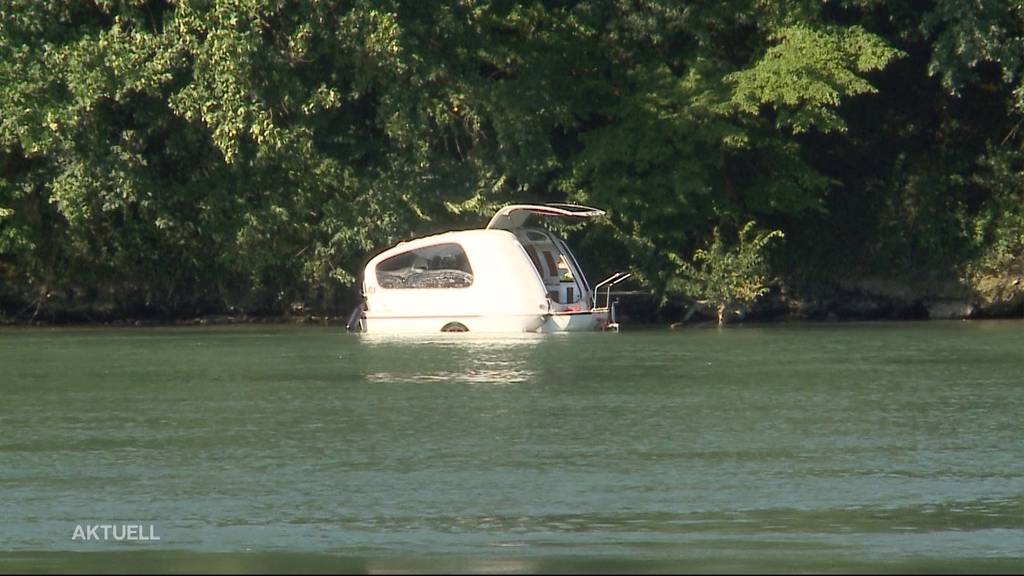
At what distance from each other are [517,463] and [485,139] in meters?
19.8

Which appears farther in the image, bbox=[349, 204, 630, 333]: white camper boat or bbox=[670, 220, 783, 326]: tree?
bbox=[670, 220, 783, 326]: tree

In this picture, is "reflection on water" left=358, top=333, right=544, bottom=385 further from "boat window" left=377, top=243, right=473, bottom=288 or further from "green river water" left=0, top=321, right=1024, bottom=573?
"boat window" left=377, top=243, right=473, bottom=288

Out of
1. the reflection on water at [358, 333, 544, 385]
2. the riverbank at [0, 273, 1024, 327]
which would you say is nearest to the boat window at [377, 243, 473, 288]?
the reflection on water at [358, 333, 544, 385]

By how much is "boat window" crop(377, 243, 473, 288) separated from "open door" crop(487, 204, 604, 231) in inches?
34.1

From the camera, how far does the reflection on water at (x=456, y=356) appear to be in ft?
63.1

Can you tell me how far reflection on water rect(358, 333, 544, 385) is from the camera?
63.1 ft

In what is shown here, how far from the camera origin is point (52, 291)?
31.7 m

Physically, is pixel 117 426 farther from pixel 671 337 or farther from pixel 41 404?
pixel 671 337

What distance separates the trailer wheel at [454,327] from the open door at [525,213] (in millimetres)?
1930

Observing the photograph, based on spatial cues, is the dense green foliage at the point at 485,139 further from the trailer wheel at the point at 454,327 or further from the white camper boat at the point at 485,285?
the trailer wheel at the point at 454,327

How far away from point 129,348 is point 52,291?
7.62 m

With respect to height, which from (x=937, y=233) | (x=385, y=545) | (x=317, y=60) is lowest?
(x=385, y=545)

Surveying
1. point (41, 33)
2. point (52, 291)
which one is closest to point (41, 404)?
point (41, 33)

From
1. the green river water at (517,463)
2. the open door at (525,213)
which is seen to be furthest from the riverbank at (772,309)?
the green river water at (517,463)
